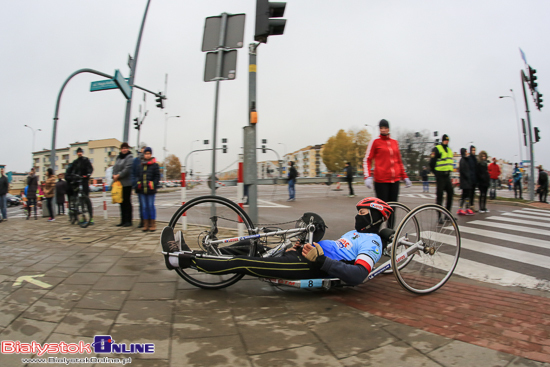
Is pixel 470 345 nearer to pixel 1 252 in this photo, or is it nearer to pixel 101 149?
pixel 1 252

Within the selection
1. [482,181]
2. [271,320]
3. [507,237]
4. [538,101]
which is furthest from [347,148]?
[271,320]

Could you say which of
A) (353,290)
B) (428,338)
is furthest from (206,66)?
(428,338)

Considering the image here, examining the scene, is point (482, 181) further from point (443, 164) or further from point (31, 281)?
point (31, 281)

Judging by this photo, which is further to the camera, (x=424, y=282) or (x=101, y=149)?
(x=101, y=149)

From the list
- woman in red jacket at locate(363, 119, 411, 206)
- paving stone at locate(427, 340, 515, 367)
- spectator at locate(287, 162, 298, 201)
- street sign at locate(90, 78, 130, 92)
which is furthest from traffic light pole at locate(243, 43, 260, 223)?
spectator at locate(287, 162, 298, 201)

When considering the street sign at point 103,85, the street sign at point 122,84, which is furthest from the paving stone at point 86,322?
the street sign at point 103,85

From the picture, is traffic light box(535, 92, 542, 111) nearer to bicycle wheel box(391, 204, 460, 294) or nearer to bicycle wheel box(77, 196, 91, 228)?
bicycle wheel box(391, 204, 460, 294)

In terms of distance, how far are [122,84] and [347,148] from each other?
233 feet

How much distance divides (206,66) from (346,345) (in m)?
4.49

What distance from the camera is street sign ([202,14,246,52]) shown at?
4992 millimetres

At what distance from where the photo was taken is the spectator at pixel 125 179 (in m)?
7.13

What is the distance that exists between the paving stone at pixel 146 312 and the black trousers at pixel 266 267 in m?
0.47

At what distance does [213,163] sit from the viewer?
5.19 m

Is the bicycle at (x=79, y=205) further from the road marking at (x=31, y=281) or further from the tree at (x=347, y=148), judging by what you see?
the tree at (x=347, y=148)
